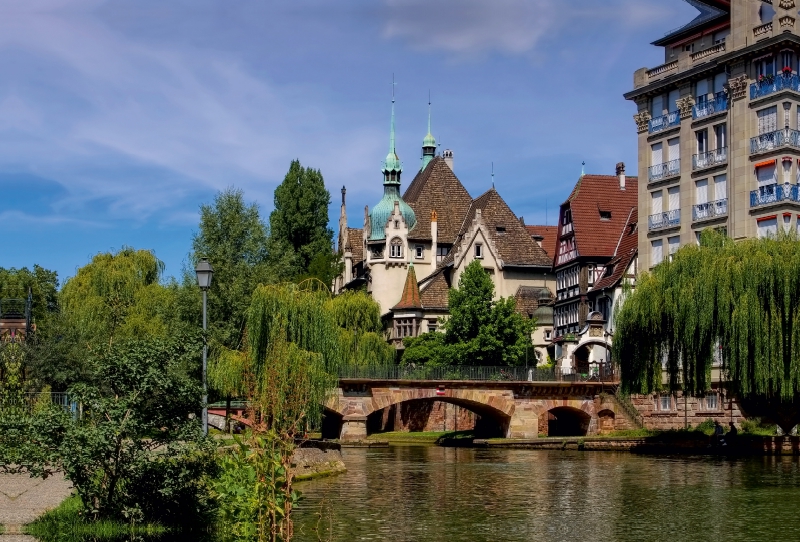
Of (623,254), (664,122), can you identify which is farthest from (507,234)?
(664,122)

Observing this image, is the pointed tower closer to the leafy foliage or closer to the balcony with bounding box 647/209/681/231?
the balcony with bounding box 647/209/681/231

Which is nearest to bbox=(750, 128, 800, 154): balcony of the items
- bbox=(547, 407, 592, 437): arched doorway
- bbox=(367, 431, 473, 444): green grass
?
bbox=(547, 407, 592, 437): arched doorway

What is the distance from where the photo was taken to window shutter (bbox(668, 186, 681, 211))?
60222 millimetres

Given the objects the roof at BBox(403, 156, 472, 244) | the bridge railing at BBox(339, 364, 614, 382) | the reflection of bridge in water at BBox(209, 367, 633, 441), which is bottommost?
the reflection of bridge in water at BBox(209, 367, 633, 441)

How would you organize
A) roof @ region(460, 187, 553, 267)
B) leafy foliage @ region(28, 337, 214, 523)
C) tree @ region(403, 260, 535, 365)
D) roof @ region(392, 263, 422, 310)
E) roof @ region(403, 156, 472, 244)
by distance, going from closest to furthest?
1. leafy foliage @ region(28, 337, 214, 523)
2. tree @ region(403, 260, 535, 365)
3. roof @ region(392, 263, 422, 310)
4. roof @ region(460, 187, 553, 267)
5. roof @ region(403, 156, 472, 244)

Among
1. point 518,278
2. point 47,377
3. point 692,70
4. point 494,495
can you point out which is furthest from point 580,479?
point 518,278

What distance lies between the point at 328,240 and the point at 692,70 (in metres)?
46.6

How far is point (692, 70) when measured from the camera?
5906 cm

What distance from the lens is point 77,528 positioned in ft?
56.0

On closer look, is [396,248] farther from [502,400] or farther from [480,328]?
[502,400]

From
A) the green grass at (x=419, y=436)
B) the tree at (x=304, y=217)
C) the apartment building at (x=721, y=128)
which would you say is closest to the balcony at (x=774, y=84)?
the apartment building at (x=721, y=128)

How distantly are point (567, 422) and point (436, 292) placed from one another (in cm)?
2093

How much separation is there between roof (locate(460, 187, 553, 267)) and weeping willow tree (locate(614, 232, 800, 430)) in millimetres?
43167

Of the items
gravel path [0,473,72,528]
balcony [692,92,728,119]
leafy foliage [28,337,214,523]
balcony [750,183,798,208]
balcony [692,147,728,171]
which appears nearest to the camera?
leafy foliage [28,337,214,523]
